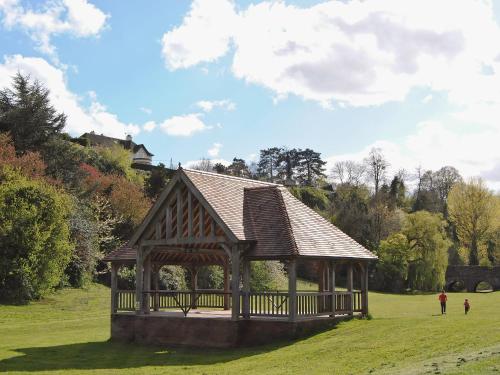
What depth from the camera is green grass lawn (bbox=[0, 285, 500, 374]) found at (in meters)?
15.8

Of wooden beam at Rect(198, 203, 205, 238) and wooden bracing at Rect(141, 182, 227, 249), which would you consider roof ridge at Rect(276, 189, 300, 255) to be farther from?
wooden beam at Rect(198, 203, 205, 238)

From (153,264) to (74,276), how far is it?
1875 centimetres

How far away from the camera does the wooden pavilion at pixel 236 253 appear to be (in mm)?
22875

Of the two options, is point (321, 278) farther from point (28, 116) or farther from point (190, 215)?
point (28, 116)

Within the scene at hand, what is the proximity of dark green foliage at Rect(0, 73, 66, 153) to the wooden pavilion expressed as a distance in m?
31.1

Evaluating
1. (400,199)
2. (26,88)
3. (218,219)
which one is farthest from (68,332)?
(400,199)

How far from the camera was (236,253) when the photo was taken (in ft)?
75.3

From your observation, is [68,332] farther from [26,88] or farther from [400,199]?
[400,199]

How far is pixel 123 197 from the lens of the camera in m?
56.6

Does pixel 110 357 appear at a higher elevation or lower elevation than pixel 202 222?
lower

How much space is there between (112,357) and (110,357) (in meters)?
0.07

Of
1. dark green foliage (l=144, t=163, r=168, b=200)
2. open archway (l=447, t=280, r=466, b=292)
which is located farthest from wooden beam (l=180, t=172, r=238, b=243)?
open archway (l=447, t=280, r=466, b=292)

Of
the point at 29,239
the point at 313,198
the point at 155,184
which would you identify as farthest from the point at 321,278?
the point at 313,198

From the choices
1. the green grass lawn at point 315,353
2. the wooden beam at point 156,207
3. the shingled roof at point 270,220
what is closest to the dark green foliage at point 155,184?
the green grass lawn at point 315,353
